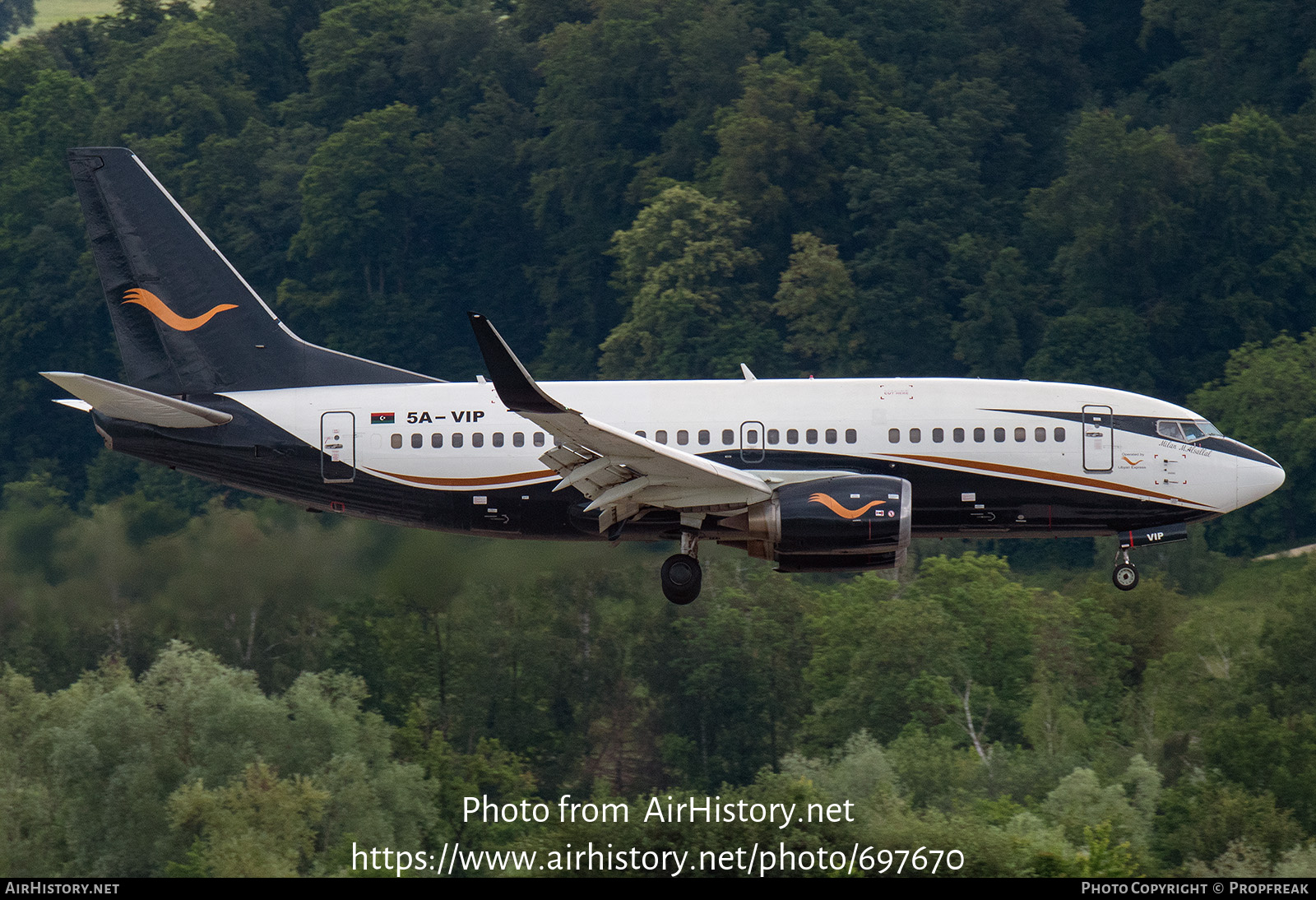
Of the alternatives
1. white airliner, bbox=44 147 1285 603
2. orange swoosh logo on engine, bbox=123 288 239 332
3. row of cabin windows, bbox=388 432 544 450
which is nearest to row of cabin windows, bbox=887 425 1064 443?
white airliner, bbox=44 147 1285 603

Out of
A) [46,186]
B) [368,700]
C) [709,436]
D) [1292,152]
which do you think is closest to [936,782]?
[368,700]

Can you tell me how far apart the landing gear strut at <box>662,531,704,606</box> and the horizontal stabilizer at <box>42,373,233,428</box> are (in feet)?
31.5

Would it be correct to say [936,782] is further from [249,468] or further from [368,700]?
[249,468]

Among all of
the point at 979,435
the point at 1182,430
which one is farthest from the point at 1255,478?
the point at 979,435

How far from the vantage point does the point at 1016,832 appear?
55.1 meters

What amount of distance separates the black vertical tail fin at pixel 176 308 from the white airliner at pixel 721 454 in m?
0.33

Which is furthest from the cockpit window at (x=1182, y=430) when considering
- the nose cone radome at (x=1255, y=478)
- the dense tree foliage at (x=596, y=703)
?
the dense tree foliage at (x=596, y=703)

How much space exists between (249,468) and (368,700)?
41961 mm

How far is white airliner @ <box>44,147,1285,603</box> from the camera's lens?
126ft

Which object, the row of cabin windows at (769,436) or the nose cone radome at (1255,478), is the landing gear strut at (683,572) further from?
the nose cone radome at (1255,478)

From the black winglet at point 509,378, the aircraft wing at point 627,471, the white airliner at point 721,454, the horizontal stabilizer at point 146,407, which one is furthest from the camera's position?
the white airliner at point 721,454

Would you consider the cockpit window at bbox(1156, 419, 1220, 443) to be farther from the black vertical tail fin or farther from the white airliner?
the black vertical tail fin

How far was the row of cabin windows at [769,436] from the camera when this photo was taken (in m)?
38.5

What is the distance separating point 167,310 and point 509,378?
12.0m
